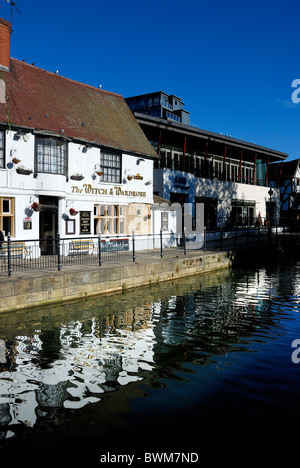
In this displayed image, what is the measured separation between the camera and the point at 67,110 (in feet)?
62.8

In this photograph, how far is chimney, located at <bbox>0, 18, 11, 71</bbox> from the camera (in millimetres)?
17109

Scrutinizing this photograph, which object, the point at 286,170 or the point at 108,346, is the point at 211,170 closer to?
the point at 286,170

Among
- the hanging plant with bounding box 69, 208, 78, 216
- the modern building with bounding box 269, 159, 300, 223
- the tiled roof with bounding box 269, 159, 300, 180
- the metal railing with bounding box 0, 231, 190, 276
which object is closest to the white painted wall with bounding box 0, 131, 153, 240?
the hanging plant with bounding box 69, 208, 78, 216

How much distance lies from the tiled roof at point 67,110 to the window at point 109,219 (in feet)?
11.5

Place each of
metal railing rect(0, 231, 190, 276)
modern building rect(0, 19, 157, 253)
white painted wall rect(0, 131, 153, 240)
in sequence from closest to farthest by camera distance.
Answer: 1. metal railing rect(0, 231, 190, 276)
2. white painted wall rect(0, 131, 153, 240)
3. modern building rect(0, 19, 157, 253)

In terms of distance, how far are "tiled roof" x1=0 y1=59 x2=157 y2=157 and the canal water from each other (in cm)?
1008

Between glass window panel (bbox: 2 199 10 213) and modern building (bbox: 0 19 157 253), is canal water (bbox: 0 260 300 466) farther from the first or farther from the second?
modern building (bbox: 0 19 157 253)

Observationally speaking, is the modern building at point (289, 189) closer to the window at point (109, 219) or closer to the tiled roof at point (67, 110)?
the tiled roof at point (67, 110)

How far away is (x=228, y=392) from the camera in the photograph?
5.61m

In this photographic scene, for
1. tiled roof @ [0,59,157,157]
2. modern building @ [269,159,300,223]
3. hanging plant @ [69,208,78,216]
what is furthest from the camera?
modern building @ [269,159,300,223]
